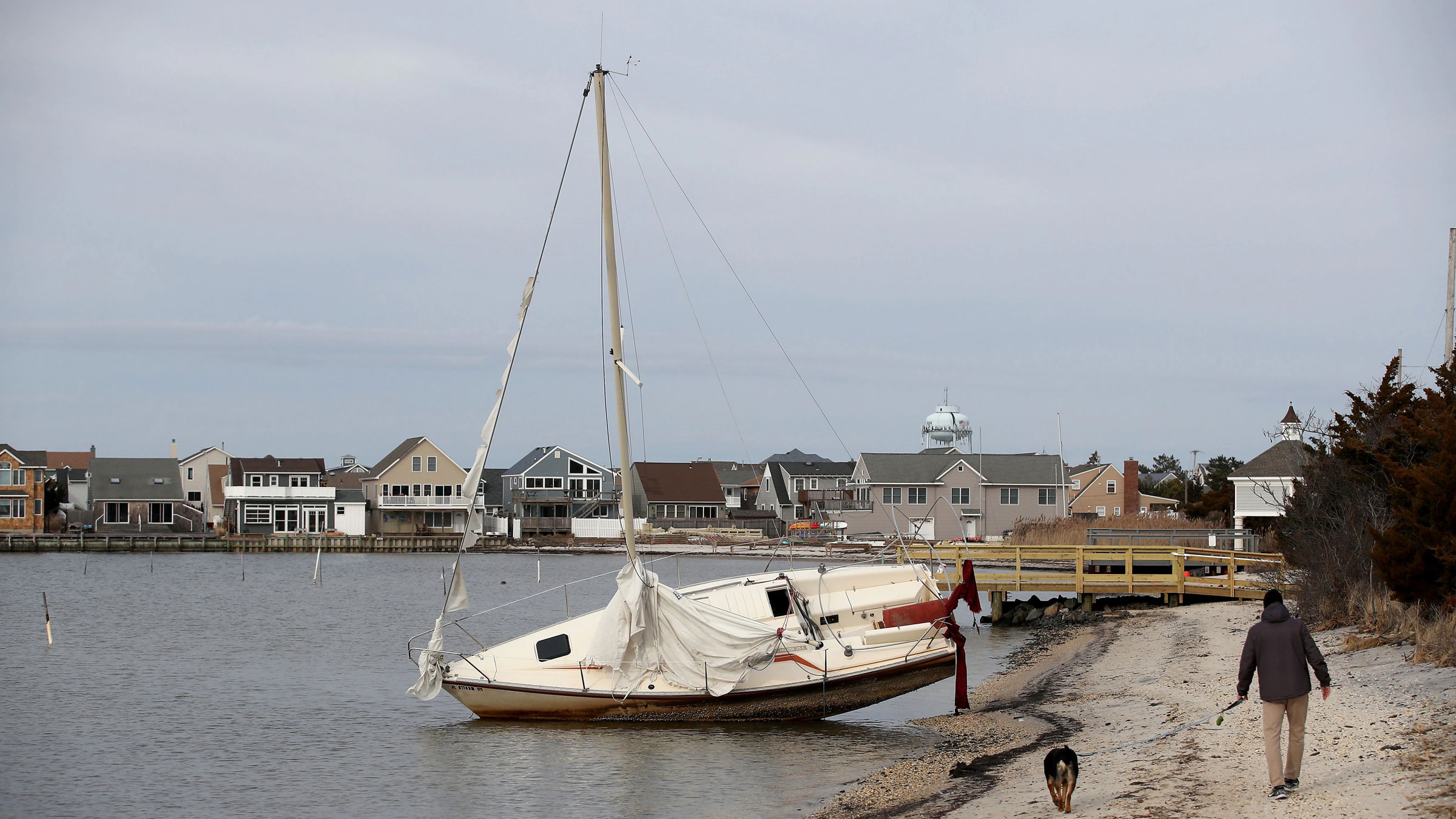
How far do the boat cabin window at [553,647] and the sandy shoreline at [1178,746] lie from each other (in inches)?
277

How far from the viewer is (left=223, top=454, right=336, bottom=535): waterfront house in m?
105

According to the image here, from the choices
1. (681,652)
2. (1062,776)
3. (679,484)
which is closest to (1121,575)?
(681,652)

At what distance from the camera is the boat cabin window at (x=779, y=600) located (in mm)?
23766

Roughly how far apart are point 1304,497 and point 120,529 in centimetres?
9703

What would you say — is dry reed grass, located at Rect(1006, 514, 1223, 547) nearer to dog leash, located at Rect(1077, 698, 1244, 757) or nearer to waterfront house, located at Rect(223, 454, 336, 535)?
dog leash, located at Rect(1077, 698, 1244, 757)

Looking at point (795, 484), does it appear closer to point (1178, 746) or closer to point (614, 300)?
point (614, 300)

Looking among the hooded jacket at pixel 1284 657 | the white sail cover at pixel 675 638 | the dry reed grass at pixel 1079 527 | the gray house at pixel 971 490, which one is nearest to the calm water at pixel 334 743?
the white sail cover at pixel 675 638

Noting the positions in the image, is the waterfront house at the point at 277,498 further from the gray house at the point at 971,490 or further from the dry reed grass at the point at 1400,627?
the dry reed grass at the point at 1400,627

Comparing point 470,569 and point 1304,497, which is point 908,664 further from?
point 470,569

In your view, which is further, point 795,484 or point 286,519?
point 795,484

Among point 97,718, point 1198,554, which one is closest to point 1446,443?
point 1198,554

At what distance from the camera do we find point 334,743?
74.1 ft

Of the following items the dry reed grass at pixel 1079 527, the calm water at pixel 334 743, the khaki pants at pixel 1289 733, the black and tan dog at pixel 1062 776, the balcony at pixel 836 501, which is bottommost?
the calm water at pixel 334 743

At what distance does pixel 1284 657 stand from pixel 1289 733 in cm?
82
